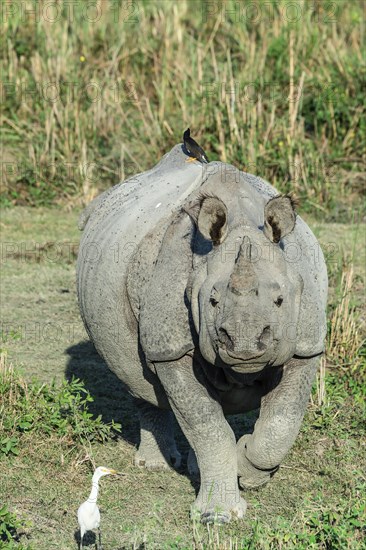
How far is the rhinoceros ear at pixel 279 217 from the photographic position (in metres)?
4.71

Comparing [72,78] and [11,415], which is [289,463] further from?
[72,78]

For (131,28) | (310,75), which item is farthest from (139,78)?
(310,75)

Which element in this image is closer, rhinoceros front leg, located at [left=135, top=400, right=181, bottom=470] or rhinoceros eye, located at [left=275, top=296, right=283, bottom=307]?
rhinoceros eye, located at [left=275, top=296, right=283, bottom=307]

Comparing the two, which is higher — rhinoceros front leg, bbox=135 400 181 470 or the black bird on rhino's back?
the black bird on rhino's back

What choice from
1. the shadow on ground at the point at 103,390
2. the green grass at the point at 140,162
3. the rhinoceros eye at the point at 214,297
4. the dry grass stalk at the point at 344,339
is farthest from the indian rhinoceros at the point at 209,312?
the dry grass stalk at the point at 344,339

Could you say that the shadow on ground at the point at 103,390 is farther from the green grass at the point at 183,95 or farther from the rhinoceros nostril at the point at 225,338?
the green grass at the point at 183,95

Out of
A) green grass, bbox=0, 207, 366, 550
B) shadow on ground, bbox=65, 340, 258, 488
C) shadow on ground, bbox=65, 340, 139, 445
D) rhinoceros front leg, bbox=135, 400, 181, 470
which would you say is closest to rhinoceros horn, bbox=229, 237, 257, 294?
green grass, bbox=0, 207, 366, 550

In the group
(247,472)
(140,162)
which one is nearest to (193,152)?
(247,472)

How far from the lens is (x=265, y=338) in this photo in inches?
177

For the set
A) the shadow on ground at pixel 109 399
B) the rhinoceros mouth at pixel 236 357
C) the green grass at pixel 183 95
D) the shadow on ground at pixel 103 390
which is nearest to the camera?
the rhinoceros mouth at pixel 236 357

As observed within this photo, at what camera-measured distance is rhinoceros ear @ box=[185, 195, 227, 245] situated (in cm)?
471

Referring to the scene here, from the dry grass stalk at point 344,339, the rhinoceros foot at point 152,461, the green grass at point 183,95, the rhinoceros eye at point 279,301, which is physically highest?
the rhinoceros eye at point 279,301

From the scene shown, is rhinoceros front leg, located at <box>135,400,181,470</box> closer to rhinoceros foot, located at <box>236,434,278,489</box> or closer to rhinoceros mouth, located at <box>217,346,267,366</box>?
rhinoceros foot, located at <box>236,434,278,489</box>

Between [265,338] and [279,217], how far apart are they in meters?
0.54
